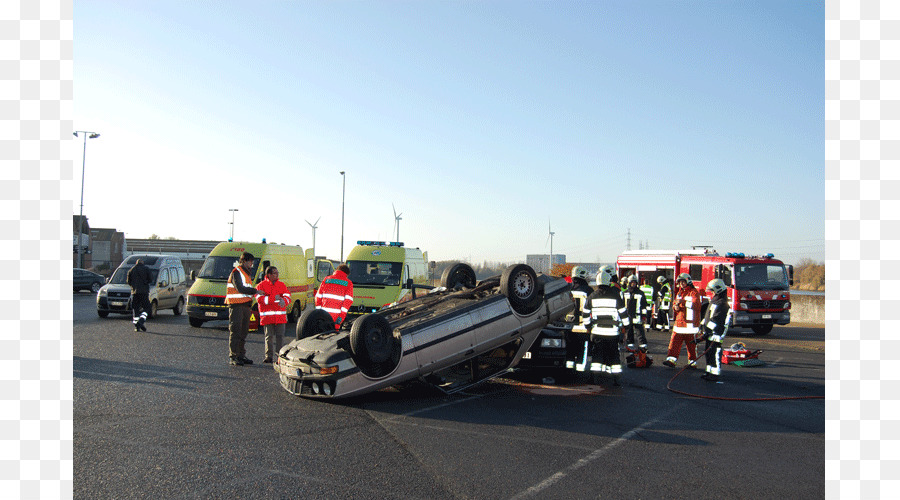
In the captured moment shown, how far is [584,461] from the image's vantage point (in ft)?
18.0

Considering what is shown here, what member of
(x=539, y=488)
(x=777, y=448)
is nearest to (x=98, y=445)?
(x=539, y=488)

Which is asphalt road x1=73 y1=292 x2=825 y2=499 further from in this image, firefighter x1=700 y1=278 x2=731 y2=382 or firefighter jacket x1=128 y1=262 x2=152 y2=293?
firefighter jacket x1=128 y1=262 x2=152 y2=293

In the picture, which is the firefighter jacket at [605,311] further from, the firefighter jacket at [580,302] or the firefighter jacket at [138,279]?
the firefighter jacket at [138,279]

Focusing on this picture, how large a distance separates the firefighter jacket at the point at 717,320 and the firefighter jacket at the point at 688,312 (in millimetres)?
516

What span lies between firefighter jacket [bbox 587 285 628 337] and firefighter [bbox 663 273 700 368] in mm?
2004

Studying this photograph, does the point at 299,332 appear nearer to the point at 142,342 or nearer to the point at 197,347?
the point at 197,347

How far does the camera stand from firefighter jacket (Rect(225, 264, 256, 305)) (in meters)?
10.6

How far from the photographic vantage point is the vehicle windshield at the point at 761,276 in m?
18.5

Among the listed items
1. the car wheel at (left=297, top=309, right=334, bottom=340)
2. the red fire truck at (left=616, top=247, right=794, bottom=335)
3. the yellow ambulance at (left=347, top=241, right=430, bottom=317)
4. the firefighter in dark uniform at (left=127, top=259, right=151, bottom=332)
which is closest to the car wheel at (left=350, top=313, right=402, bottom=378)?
the car wheel at (left=297, top=309, right=334, bottom=340)

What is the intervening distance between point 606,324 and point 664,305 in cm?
1023

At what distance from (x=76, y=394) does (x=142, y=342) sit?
5.81 metres

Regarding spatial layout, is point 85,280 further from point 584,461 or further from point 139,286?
point 584,461

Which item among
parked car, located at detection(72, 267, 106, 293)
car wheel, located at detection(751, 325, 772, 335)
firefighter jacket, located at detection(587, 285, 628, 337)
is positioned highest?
firefighter jacket, located at detection(587, 285, 628, 337)

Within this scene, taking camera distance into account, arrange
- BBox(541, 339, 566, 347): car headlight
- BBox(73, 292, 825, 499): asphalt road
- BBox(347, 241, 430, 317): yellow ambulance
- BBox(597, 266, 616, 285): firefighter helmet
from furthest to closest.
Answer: BBox(347, 241, 430, 317): yellow ambulance < BBox(597, 266, 616, 285): firefighter helmet < BBox(541, 339, 566, 347): car headlight < BBox(73, 292, 825, 499): asphalt road
